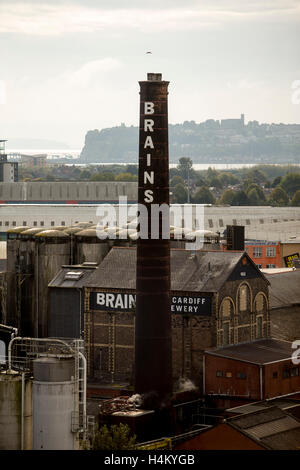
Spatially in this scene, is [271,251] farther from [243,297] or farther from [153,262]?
[153,262]

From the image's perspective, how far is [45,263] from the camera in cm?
7369

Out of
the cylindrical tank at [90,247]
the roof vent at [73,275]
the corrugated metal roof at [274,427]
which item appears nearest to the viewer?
the corrugated metal roof at [274,427]

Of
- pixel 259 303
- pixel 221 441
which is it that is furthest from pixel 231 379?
pixel 221 441

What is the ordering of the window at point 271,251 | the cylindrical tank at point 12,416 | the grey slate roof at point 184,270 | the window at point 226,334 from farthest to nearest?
the window at point 271,251 → the grey slate roof at point 184,270 → the window at point 226,334 → the cylindrical tank at point 12,416

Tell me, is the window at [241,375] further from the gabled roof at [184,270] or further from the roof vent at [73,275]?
the roof vent at [73,275]

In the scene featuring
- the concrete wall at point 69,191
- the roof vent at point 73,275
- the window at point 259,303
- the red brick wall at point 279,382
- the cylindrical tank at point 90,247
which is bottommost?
the red brick wall at point 279,382

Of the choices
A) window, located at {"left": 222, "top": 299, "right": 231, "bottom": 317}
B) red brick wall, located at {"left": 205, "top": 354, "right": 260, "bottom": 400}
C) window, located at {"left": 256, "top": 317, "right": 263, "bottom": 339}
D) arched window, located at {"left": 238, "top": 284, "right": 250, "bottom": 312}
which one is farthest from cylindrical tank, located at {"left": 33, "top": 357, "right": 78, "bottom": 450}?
window, located at {"left": 256, "top": 317, "right": 263, "bottom": 339}

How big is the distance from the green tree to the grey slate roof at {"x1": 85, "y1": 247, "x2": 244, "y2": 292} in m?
13.0

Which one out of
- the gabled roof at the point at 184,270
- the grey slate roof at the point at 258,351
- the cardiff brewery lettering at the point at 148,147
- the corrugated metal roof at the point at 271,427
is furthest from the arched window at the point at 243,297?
the corrugated metal roof at the point at 271,427

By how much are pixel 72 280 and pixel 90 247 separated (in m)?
5.39

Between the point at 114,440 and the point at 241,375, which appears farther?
the point at 241,375

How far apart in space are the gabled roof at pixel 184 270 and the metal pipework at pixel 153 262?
495cm

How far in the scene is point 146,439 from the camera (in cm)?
5597

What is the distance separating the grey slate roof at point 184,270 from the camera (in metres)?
63.8
